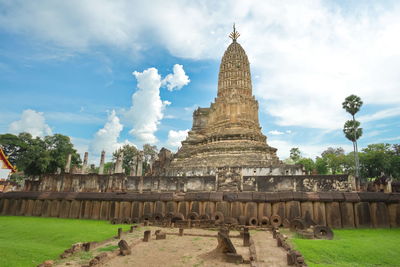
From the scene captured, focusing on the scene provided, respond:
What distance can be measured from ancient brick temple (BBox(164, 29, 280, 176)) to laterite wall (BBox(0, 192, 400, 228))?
19.4 metres

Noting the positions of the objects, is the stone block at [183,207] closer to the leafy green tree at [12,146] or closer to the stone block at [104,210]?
the stone block at [104,210]

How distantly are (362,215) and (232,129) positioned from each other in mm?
29957

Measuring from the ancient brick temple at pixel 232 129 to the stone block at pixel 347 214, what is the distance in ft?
67.2

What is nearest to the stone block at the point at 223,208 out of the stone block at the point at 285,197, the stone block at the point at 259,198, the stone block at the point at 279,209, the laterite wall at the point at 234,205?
the laterite wall at the point at 234,205

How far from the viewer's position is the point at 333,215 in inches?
573

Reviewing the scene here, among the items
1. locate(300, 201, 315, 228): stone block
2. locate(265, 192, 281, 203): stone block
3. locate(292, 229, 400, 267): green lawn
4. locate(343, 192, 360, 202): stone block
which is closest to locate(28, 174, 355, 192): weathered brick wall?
locate(265, 192, 281, 203): stone block

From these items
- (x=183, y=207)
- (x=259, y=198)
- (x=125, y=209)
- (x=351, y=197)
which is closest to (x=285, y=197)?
(x=259, y=198)

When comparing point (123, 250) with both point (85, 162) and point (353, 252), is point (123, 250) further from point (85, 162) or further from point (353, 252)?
point (85, 162)

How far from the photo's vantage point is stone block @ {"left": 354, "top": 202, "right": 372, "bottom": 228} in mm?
14219

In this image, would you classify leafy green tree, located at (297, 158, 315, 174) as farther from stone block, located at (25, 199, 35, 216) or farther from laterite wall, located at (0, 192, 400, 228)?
stone block, located at (25, 199, 35, 216)

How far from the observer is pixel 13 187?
1791 inches

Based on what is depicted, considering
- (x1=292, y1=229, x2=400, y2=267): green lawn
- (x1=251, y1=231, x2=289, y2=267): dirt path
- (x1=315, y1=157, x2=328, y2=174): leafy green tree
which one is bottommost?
(x1=251, y1=231, x2=289, y2=267): dirt path

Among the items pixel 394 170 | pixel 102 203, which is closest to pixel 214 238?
pixel 102 203

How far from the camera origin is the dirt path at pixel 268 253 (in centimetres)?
798
